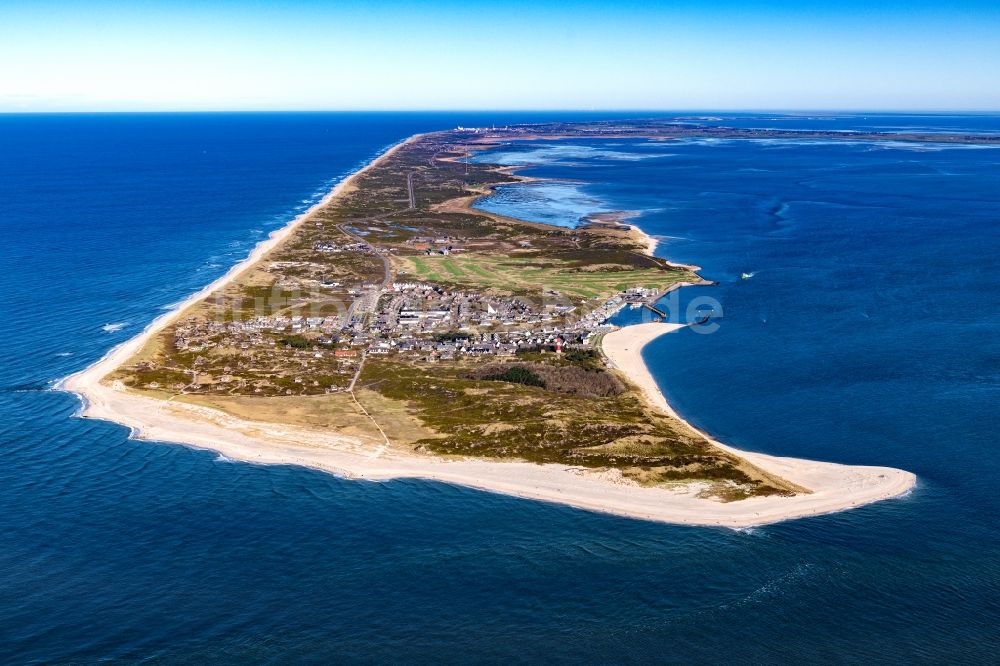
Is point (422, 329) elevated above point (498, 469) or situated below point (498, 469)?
above

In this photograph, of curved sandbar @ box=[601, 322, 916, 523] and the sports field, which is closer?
curved sandbar @ box=[601, 322, 916, 523]

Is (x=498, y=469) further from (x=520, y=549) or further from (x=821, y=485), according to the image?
(x=821, y=485)

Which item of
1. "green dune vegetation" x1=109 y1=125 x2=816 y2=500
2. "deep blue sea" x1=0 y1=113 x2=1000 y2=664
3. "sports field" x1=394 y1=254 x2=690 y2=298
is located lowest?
"deep blue sea" x1=0 y1=113 x2=1000 y2=664

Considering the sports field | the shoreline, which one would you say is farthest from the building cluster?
the shoreline

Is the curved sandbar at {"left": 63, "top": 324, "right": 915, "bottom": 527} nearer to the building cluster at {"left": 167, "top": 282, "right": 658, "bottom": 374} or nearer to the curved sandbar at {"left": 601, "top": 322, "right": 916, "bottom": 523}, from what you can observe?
the curved sandbar at {"left": 601, "top": 322, "right": 916, "bottom": 523}

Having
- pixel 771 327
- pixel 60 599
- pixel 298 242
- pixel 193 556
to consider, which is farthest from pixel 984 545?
pixel 298 242

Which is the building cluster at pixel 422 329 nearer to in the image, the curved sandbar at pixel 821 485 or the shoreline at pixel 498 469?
the shoreline at pixel 498 469

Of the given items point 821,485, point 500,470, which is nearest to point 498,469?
point 500,470

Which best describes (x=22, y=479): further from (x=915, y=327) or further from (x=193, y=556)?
(x=915, y=327)
